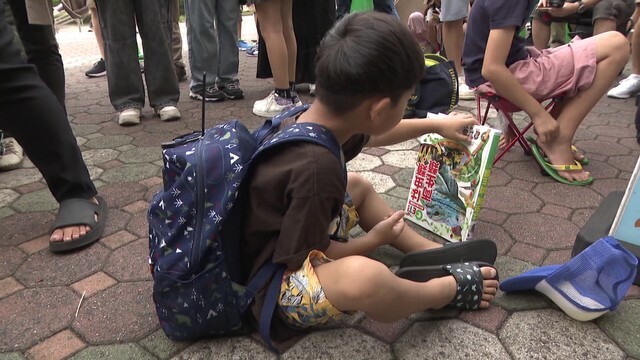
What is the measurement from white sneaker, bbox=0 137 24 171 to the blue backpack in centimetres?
184

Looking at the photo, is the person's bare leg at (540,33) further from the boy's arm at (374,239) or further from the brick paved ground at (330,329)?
the boy's arm at (374,239)

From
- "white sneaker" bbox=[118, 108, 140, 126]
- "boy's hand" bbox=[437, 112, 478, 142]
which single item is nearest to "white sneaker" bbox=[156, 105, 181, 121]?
"white sneaker" bbox=[118, 108, 140, 126]

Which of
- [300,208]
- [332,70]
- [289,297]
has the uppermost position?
[332,70]

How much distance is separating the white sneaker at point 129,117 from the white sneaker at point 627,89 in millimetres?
3750

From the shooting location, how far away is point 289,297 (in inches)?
51.4

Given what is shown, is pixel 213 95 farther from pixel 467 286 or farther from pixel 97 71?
pixel 467 286

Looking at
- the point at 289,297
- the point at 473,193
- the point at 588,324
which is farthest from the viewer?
the point at 473,193

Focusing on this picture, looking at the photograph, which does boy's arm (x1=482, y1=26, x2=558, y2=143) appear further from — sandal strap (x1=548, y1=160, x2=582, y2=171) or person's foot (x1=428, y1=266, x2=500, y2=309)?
person's foot (x1=428, y1=266, x2=500, y2=309)

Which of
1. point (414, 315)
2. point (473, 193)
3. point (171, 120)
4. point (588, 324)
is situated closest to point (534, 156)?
point (473, 193)

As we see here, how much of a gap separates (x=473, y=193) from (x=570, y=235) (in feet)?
1.67

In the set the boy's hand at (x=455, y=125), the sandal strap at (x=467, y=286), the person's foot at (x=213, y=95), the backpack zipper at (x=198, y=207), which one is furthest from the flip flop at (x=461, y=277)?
the person's foot at (x=213, y=95)

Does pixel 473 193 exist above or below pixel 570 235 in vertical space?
above

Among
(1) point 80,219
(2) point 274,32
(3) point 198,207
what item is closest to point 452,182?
(3) point 198,207

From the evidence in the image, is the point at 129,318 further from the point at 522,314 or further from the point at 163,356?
the point at 522,314
